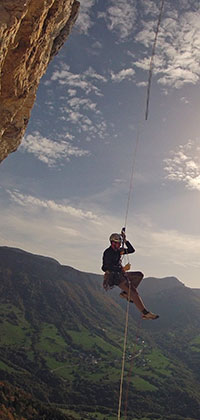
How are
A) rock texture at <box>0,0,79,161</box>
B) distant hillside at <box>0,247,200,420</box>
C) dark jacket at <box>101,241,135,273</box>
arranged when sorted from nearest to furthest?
rock texture at <box>0,0,79,161</box>
dark jacket at <box>101,241,135,273</box>
distant hillside at <box>0,247,200,420</box>

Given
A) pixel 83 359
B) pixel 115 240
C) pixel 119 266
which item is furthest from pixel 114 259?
pixel 83 359

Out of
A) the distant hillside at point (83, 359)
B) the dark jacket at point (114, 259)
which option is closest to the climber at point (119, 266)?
the dark jacket at point (114, 259)

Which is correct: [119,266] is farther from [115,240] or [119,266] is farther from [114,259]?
[115,240]

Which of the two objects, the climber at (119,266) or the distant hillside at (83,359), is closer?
the climber at (119,266)

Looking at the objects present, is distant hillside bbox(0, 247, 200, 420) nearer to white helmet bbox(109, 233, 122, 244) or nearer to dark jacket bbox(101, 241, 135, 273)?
dark jacket bbox(101, 241, 135, 273)

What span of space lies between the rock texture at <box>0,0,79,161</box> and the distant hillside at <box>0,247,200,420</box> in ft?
244

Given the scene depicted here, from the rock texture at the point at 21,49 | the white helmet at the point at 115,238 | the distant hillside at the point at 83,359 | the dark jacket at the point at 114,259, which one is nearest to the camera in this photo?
the rock texture at the point at 21,49

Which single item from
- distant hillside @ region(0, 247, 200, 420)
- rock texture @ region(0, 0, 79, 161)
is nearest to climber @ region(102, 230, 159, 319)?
rock texture @ region(0, 0, 79, 161)

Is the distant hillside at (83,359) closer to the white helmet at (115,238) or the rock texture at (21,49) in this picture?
the white helmet at (115,238)

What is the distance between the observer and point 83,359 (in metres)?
138

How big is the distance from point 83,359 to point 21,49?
5887 inches

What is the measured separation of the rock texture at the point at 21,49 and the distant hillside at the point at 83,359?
74263 mm

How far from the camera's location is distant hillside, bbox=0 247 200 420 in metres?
101

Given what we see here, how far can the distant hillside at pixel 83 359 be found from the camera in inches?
3979
